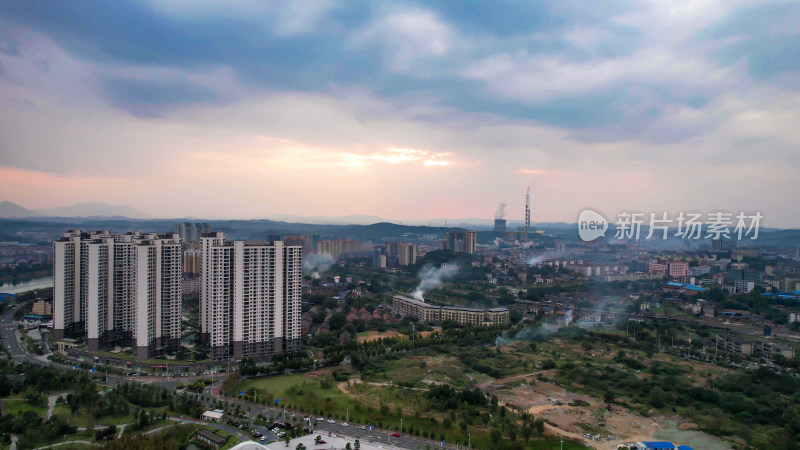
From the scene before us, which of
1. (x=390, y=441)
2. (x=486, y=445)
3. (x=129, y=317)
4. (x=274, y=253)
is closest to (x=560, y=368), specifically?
(x=486, y=445)

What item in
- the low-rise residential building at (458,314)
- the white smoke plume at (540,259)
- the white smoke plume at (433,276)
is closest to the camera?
the low-rise residential building at (458,314)

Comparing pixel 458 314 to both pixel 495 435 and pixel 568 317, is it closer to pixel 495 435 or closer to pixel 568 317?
pixel 568 317

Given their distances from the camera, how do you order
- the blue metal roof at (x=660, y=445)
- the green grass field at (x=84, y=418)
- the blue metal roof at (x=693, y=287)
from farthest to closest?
1. the blue metal roof at (x=693, y=287)
2. the green grass field at (x=84, y=418)
3. the blue metal roof at (x=660, y=445)

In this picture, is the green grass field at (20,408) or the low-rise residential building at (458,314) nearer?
the green grass field at (20,408)

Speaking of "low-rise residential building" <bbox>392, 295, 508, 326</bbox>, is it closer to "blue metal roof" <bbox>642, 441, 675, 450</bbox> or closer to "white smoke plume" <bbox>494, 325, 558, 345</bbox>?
"white smoke plume" <bbox>494, 325, 558, 345</bbox>

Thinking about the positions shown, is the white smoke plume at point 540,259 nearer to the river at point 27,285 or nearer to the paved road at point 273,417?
the paved road at point 273,417

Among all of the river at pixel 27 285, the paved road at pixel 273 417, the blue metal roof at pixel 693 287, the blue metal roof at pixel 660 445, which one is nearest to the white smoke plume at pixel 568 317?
the blue metal roof at pixel 693 287

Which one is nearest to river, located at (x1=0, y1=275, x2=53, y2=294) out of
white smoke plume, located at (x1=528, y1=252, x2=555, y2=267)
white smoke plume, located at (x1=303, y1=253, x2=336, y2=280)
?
white smoke plume, located at (x1=303, y1=253, x2=336, y2=280)
